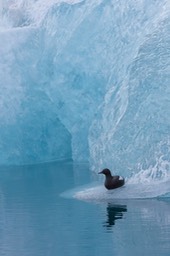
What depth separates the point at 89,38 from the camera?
1941 centimetres

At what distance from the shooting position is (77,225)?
9812mm

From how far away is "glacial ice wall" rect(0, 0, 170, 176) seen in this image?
16.8 metres

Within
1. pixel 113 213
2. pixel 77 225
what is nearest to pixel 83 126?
pixel 113 213

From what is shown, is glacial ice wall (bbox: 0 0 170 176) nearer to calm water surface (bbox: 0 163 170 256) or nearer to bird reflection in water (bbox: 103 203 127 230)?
calm water surface (bbox: 0 163 170 256)

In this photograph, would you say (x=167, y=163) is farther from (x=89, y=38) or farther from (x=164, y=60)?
(x=89, y=38)

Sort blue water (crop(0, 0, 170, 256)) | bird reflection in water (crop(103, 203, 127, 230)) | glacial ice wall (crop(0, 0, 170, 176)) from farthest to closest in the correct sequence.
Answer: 1. glacial ice wall (crop(0, 0, 170, 176))
2. bird reflection in water (crop(103, 203, 127, 230))
3. blue water (crop(0, 0, 170, 256))

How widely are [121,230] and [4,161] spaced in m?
12.1

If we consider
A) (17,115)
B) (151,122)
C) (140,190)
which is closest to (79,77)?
(17,115)

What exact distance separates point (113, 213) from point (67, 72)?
963 cm

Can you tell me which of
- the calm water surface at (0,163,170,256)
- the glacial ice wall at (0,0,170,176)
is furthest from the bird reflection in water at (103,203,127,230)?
the glacial ice wall at (0,0,170,176)

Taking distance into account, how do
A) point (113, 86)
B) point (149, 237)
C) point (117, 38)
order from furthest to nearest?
point (117, 38) < point (113, 86) < point (149, 237)

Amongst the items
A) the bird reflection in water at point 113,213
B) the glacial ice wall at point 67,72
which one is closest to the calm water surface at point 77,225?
the bird reflection in water at point 113,213

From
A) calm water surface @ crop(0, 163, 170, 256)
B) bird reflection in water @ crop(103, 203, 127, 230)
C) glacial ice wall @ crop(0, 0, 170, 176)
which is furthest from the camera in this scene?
glacial ice wall @ crop(0, 0, 170, 176)

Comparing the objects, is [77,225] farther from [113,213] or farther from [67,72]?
[67,72]
